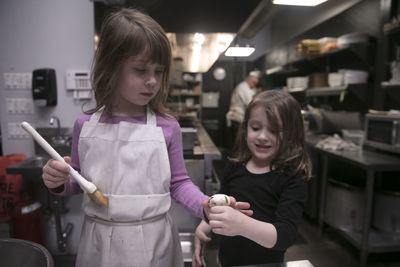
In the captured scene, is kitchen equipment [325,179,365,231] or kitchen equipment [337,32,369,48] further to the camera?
kitchen equipment [337,32,369,48]

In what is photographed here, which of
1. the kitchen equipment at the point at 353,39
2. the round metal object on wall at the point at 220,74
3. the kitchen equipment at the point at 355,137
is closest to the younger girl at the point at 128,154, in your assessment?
the kitchen equipment at the point at 355,137

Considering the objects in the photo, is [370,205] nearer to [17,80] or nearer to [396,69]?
[396,69]

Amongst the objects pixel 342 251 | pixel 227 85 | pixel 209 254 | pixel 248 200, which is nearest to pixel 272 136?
pixel 248 200

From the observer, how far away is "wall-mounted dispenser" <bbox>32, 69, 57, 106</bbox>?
203 centimetres

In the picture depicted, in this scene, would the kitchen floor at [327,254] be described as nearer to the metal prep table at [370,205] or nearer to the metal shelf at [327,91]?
the metal prep table at [370,205]

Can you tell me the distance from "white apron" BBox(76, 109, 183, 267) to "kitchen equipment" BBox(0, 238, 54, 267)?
7.9 inches

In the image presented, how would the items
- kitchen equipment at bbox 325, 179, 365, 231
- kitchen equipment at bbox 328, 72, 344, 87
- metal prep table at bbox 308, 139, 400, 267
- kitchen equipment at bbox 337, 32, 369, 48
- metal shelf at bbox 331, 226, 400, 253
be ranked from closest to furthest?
metal prep table at bbox 308, 139, 400, 267
metal shelf at bbox 331, 226, 400, 253
kitchen equipment at bbox 325, 179, 365, 231
kitchen equipment at bbox 337, 32, 369, 48
kitchen equipment at bbox 328, 72, 344, 87

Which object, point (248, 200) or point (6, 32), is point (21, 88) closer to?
point (6, 32)

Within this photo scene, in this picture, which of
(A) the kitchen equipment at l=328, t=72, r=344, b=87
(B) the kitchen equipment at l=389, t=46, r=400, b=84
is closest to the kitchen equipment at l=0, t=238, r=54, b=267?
(B) the kitchen equipment at l=389, t=46, r=400, b=84

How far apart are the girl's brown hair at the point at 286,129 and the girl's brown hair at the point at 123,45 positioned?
1.17ft

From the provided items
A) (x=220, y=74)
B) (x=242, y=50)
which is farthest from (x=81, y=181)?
(x=220, y=74)

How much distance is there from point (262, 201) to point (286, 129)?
0.82 feet

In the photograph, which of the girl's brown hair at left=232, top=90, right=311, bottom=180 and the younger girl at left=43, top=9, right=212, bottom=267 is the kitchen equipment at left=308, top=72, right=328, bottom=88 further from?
the younger girl at left=43, top=9, right=212, bottom=267

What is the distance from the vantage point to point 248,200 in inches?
36.6
